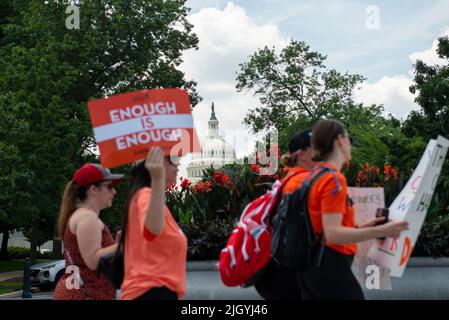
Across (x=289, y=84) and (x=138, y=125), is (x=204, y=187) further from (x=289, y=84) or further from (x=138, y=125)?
(x=289, y=84)

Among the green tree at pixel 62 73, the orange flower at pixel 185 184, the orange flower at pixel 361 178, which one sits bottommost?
the orange flower at pixel 361 178

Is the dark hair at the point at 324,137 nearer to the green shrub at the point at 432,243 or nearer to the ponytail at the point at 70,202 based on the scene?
the ponytail at the point at 70,202

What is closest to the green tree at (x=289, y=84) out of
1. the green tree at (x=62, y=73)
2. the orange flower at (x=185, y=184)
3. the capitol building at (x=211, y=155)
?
the green tree at (x=62, y=73)

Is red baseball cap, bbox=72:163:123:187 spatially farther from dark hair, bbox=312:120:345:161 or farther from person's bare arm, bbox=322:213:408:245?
person's bare arm, bbox=322:213:408:245

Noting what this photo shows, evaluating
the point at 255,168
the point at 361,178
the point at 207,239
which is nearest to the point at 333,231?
the point at 207,239

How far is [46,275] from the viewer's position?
82.0ft

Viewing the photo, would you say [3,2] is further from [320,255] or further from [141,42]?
[320,255]

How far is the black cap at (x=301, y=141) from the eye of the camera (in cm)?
473

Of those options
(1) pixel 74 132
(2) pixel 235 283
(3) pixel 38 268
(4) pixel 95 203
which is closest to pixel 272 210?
(2) pixel 235 283

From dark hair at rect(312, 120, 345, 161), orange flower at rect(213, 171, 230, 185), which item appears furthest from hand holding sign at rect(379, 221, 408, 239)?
orange flower at rect(213, 171, 230, 185)

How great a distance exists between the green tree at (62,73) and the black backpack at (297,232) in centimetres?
2038

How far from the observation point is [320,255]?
3.95 metres

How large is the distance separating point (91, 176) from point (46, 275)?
21106 millimetres
